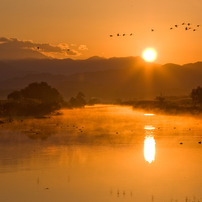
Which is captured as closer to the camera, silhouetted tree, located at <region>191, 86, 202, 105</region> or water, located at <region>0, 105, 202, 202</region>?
water, located at <region>0, 105, 202, 202</region>

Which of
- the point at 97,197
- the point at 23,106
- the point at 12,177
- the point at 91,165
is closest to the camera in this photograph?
the point at 97,197

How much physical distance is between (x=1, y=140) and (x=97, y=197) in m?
30.5

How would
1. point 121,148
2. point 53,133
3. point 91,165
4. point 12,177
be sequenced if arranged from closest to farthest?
1. point 12,177
2. point 91,165
3. point 121,148
4. point 53,133

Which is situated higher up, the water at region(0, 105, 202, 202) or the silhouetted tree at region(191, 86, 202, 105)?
the silhouetted tree at region(191, 86, 202, 105)

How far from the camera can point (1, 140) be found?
52656mm

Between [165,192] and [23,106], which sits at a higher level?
[23,106]

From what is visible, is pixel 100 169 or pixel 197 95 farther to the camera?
pixel 197 95

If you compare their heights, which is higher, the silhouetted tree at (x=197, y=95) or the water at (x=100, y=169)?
the silhouetted tree at (x=197, y=95)

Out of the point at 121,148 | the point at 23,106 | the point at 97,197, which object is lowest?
the point at 97,197

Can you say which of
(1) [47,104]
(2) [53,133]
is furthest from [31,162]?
(1) [47,104]

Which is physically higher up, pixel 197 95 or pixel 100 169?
pixel 197 95

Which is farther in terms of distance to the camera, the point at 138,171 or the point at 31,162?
the point at 31,162

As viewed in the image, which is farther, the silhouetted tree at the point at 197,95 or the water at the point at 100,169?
the silhouetted tree at the point at 197,95

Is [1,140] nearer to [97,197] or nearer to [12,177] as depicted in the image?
[12,177]
